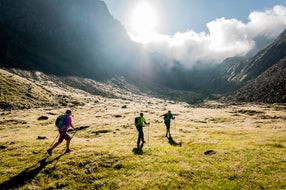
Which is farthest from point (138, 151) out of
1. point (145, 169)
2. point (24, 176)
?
point (24, 176)

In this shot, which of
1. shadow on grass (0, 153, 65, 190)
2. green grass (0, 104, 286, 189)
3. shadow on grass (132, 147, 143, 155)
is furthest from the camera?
shadow on grass (132, 147, 143, 155)

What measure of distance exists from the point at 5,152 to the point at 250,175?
26.9 metres

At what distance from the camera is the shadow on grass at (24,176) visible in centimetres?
1902

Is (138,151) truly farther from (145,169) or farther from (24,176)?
(24,176)

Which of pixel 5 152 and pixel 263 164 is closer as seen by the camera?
pixel 263 164

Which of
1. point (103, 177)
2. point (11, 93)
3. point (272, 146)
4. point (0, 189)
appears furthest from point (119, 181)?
point (11, 93)

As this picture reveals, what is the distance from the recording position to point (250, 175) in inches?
773

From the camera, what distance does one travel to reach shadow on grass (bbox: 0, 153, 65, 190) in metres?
19.0

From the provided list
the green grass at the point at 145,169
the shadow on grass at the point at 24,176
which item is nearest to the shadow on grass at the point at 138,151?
the green grass at the point at 145,169

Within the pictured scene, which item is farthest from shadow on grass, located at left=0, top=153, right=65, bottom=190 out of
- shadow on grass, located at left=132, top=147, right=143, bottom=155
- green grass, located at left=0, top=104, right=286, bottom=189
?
shadow on grass, located at left=132, top=147, right=143, bottom=155

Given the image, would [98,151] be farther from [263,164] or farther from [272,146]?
[272,146]

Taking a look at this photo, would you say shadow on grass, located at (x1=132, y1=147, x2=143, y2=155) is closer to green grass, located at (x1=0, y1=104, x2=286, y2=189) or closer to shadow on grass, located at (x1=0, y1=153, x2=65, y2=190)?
green grass, located at (x1=0, y1=104, x2=286, y2=189)

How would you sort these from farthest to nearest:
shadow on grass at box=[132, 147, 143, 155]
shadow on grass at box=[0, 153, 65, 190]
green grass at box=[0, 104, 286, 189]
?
shadow on grass at box=[132, 147, 143, 155] → shadow on grass at box=[0, 153, 65, 190] → green grass at box=[0, 104, 286, 189]

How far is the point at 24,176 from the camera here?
20531 millimetres
